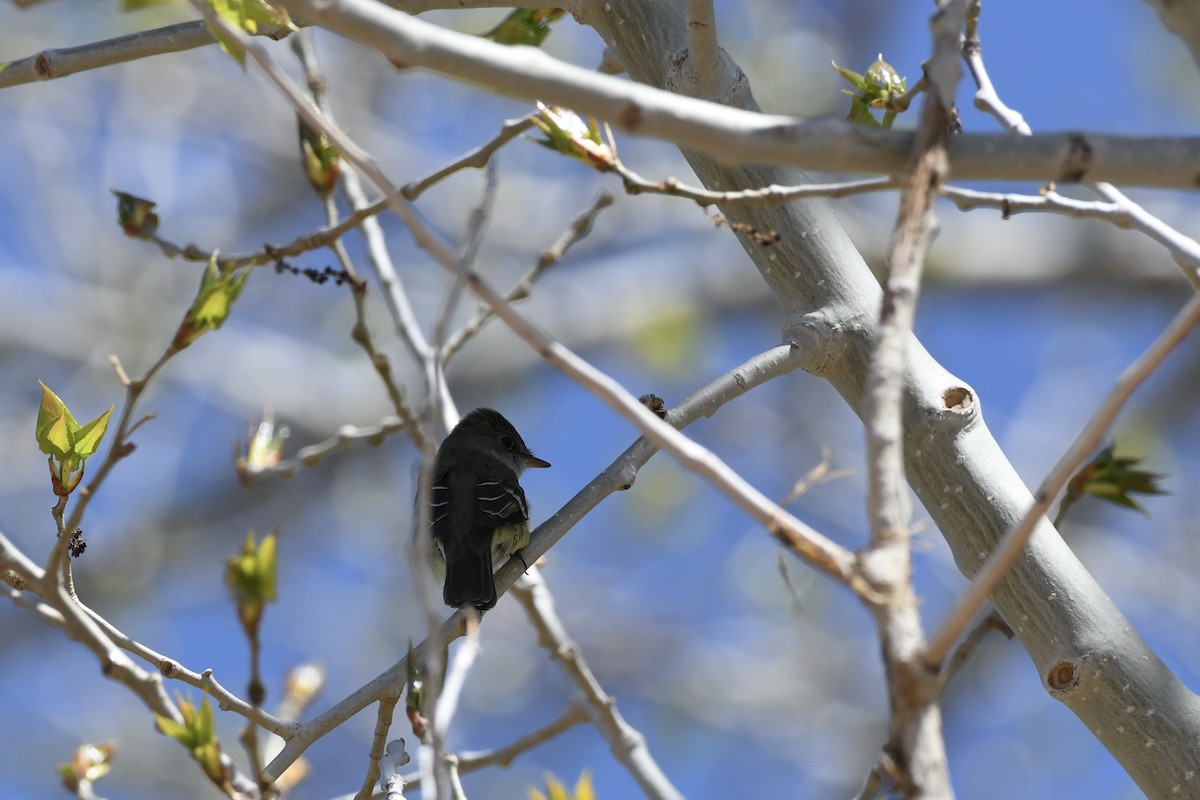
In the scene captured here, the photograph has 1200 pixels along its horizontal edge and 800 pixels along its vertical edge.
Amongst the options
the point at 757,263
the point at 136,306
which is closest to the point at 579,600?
the point at 136,306

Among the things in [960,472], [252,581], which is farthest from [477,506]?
[252,581]

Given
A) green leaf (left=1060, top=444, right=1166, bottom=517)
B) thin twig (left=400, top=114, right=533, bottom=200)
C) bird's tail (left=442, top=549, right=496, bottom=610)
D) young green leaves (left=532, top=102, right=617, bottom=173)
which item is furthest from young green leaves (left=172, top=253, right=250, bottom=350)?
green leaf (left=1060, top=444, right=1166, bottom=517)

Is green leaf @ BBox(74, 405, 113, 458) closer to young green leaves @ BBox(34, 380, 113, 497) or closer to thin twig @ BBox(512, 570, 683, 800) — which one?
young green leaves @ BBox(34, 380, 113, 497)

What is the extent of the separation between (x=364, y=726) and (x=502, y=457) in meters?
5.76

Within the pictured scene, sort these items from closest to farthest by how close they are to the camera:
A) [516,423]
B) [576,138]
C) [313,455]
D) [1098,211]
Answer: [1098,211] → [576,138] → [313,455] → [516,423]

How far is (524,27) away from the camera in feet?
10.7

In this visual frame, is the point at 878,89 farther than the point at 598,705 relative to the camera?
No

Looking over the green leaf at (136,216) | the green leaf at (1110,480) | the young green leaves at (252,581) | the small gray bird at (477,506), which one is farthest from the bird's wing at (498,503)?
the young green leaves at (252,581)

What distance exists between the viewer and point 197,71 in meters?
10.9

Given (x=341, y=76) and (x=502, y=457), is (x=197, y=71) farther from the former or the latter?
(x=502, y=457)

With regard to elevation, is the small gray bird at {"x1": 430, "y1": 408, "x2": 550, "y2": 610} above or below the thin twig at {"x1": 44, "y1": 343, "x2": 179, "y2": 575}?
above

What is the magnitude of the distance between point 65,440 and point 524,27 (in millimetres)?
1644

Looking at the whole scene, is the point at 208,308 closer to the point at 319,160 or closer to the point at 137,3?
the point at 137,3

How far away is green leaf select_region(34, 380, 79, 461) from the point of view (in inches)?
89.2
